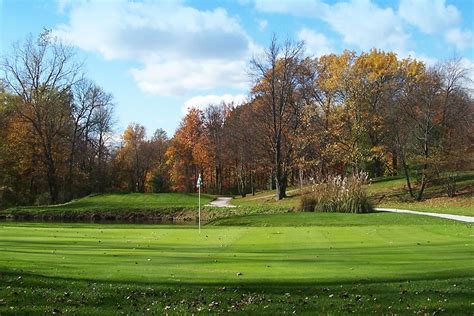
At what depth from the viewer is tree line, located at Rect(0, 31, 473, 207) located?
4422cm

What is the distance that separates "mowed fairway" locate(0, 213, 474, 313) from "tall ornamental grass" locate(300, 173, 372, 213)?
41.7 ft

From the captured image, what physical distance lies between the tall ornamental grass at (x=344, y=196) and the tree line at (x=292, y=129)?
77.4 inches

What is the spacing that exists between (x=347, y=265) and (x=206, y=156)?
65254 mm

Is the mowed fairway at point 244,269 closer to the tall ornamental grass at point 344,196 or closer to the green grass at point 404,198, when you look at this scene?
the tall ornamental grass at point 344,196

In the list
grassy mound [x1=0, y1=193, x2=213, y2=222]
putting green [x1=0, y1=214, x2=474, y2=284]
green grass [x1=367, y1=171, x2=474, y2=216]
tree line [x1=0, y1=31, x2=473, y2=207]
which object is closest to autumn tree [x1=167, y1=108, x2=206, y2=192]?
tree line [x1=0, y1=31, x2=473, y2=207]

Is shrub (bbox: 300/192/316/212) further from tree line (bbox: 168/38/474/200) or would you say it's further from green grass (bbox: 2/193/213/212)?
green grass (bbox: 2/193/213/212)

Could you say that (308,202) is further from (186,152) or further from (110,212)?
(186,152)

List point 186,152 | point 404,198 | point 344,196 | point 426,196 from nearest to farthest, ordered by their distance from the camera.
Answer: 1. point 344,196
2. point 426,196
3. point 404,198
4. point 186,152

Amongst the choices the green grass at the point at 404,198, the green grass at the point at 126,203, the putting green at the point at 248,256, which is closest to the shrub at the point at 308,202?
the green grass at the point at 404,198

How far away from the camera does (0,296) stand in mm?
8430

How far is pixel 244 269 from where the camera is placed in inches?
451

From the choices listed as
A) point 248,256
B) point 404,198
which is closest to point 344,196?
point 404,198

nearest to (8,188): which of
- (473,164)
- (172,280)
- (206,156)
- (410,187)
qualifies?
(206,156)

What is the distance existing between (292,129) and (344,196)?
1015 inches
